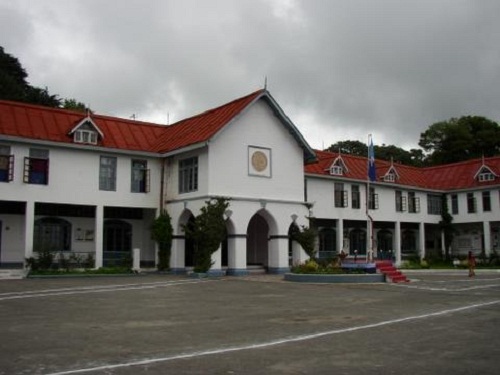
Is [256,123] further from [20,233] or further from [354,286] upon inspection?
[20,233]

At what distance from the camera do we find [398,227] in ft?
138

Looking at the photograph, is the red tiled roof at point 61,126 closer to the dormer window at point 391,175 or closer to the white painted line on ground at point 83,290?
the white painted line on ground at point 83,290

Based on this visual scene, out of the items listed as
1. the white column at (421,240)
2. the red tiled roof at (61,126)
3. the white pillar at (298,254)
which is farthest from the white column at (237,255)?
the white column at (421,240)

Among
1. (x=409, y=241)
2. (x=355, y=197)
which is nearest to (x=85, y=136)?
(x=355, y=197)

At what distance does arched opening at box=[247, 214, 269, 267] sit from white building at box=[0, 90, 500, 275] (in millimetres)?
56

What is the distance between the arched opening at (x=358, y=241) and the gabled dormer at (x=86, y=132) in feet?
66.7

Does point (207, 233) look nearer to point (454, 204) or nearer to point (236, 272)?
point (236, 272)

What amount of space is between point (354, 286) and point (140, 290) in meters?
7.84

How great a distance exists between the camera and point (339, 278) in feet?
74.9

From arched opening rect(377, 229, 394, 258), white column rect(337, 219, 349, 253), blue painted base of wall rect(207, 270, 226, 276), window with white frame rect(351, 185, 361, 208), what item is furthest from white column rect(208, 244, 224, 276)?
arched opening rect(377, 229, 394, 258)

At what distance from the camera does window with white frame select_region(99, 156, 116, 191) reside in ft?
94.1

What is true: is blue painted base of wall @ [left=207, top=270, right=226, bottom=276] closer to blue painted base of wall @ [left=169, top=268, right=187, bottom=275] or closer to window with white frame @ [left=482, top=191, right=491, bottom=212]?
blue painted base of wall @ [left=169, top=268, right=187, bottom=275]

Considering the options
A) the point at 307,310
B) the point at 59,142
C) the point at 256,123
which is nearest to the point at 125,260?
the point at 59,142

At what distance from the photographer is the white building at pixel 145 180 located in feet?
88.3
